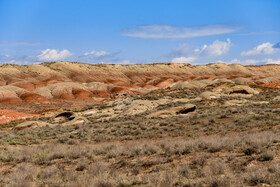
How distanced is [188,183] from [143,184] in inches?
53.4

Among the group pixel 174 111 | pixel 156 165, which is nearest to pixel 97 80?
pixel 174 111

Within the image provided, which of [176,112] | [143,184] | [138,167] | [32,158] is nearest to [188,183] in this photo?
[143,184]

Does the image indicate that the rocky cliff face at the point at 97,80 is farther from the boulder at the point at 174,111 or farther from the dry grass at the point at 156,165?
the dry grass at the point at 156,165

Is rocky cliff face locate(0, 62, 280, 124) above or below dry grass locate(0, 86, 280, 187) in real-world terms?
above

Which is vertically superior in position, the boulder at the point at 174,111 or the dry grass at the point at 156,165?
the boulder at the point at 174,111

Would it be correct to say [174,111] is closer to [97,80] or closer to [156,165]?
[156,165]

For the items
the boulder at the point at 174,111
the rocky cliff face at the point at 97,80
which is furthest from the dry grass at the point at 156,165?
the rocky cliff face at the point at 97,80

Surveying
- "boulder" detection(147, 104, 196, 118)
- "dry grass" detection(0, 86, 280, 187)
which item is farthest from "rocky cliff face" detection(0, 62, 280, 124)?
"dry grass" detection(0, 86, 280, 187)

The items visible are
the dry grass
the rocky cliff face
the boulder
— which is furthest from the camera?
the rocky cliff face

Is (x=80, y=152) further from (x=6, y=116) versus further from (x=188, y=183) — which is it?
(x=6, y=116)

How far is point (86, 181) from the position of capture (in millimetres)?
7707

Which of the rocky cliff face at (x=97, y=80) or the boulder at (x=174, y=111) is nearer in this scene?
the boulder at (x=174, y=111)

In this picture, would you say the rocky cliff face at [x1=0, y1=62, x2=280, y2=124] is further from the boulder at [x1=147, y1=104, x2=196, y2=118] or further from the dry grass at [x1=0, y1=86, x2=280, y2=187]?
the dry grass at [x1=0, y1=86, x2=280, y2=187]

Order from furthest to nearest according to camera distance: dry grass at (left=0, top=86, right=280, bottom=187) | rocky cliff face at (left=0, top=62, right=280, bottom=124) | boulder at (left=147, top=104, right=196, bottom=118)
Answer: rocky cliff face at (left=0, top=62, right=280, bottom=124) → boulder at (left=147, top=104, right=196, bottom=118) → dry grass at (left=0, top=86, right=280, bottom=187)
